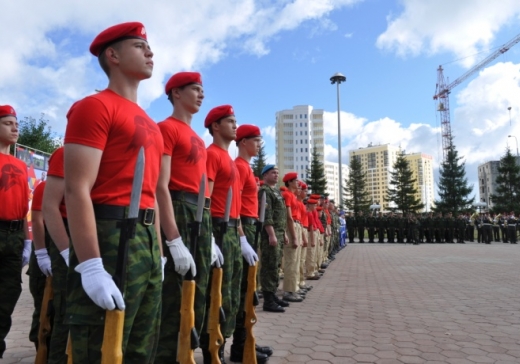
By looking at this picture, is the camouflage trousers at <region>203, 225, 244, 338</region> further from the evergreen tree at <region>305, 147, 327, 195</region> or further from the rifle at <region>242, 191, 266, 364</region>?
the evergreen tree at <region>305, 147, 327, 195</region>

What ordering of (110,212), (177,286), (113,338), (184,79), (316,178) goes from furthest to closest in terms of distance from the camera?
(316,178)
(184,79)
(177,286)
(110,212)
(113,338)

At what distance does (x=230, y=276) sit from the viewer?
3.40 meters

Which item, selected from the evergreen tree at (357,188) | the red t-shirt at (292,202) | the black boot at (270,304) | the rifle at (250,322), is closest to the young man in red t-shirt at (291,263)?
the red t-shirt at (292,202)

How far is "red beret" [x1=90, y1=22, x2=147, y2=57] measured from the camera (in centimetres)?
216

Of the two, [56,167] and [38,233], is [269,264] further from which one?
[56,167]

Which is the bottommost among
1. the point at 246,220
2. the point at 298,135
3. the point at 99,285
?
the point at 99,285

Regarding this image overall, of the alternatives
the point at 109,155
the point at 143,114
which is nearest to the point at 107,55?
the point at 143,114

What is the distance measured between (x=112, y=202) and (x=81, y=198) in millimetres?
169

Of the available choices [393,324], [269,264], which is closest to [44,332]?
[269,264]

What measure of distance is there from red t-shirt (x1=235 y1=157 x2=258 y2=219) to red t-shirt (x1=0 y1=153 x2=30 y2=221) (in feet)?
6.54

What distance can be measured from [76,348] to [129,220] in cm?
56

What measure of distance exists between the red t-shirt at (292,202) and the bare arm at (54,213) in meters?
4.88

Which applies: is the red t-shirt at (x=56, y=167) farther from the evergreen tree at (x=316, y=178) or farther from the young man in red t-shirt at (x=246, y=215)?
the evergreen tree at (x=316, y=178)

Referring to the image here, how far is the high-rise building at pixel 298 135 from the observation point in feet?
391
